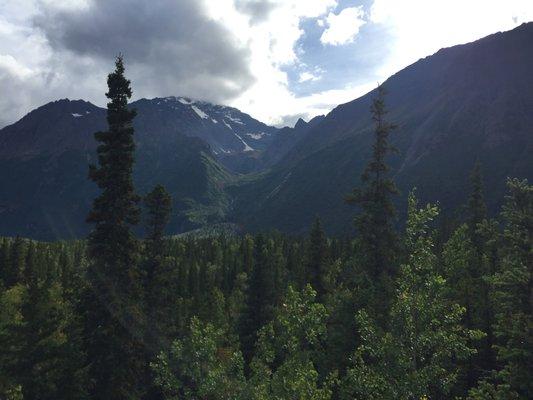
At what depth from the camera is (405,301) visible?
1393cm

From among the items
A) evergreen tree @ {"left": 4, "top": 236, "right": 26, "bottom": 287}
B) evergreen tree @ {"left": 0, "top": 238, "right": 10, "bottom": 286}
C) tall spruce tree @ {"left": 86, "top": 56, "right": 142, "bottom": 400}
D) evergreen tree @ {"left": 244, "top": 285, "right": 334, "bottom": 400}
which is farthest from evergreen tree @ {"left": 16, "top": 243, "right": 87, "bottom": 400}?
evergreen tree @ {"left": 4, "top": 236, "right": 26, "bottom": 287}

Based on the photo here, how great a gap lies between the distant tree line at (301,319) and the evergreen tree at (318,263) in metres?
0.13

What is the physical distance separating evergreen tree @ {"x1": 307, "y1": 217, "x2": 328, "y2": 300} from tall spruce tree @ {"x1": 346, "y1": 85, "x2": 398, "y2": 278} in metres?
12.3

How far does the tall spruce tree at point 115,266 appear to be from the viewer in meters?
23.8

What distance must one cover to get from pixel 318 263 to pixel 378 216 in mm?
13651

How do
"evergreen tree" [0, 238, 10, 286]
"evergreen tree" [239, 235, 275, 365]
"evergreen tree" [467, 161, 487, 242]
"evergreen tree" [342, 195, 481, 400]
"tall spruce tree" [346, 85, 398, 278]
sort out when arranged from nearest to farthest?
1. "evergreen tree" [342, 195, 481, 400]
2. "tall spruce tree" [346, 85, 398, 278]
3. "evergreen tree" [239, 235, 275, 365]
4. "evergreen tree" [467, 161, 487, 242]
5. "evergreen tree" [0, 238, 10, 286]

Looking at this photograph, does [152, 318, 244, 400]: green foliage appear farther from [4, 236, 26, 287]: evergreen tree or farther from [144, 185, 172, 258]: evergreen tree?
[4, 236, 26, 287]: evergreen tree

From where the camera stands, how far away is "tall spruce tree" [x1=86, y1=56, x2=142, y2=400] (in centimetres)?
2377

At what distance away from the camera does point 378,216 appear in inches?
1176

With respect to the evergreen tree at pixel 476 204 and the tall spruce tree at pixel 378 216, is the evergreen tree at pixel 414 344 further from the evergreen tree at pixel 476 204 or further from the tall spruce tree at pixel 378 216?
the evergreen tree at pixel 476 204

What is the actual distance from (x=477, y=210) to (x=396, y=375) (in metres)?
44.0

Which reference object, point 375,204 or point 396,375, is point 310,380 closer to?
point 396,375

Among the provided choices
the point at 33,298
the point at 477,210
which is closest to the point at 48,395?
the point at 33,298

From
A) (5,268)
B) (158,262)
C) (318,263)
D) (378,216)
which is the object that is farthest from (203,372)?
(5,268)
